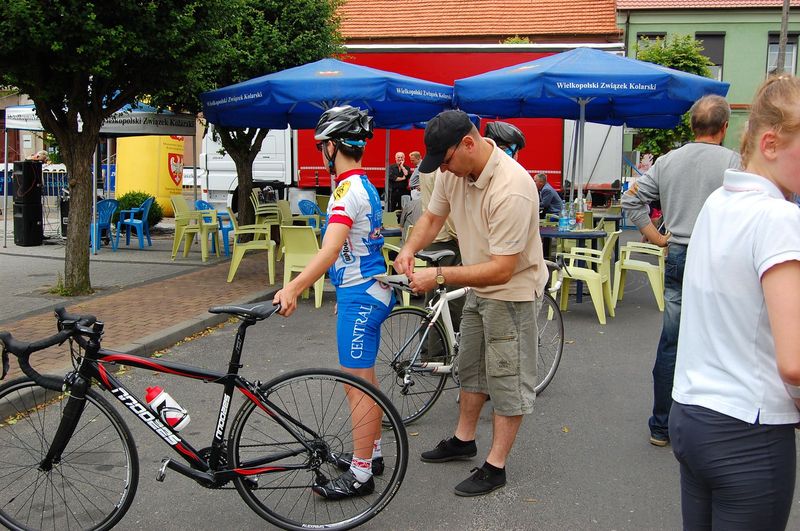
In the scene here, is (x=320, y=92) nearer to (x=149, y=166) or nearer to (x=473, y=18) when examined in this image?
(x=149, y=166)

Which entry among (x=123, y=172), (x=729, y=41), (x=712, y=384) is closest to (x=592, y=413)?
(x=712, y=384)

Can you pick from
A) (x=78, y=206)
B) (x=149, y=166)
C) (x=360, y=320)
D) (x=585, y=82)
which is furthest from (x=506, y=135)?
(x=149, y=166)

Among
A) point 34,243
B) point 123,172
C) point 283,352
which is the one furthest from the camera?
point 123,172

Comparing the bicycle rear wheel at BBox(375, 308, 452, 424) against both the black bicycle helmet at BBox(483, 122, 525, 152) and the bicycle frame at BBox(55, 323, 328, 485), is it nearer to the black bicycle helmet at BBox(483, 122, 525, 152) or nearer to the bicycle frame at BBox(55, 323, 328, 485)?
the bicycle frame at BBox(55, 323, 328, 485)

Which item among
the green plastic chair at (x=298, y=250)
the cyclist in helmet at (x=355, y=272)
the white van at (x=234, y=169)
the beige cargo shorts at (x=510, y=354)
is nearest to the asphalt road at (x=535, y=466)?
the cyclist in helmet at (x=355, y=272)

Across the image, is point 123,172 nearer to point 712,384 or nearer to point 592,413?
point 592,413

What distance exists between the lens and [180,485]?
12.9ft

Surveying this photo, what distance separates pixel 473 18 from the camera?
Answer: 26.8m

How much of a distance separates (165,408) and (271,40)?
9.56 metres

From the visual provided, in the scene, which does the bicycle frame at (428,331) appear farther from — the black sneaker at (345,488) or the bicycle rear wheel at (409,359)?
the black sneaker at (345,488)

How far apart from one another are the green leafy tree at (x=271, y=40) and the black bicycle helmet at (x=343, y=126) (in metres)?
7.93

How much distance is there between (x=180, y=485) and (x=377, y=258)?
1.63 metres

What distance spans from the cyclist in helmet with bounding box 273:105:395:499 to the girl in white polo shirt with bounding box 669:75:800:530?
184cm

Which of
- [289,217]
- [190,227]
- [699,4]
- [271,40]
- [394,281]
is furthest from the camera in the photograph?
[699,4]
